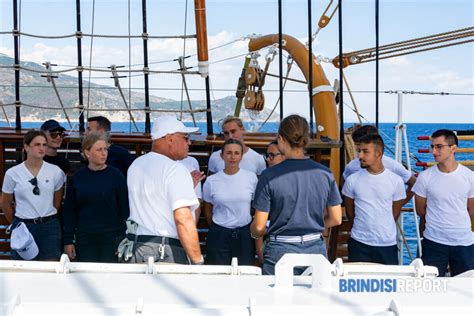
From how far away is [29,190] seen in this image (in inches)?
158

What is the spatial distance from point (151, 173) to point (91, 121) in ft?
5.33

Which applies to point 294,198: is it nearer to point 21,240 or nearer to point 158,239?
point 158,239

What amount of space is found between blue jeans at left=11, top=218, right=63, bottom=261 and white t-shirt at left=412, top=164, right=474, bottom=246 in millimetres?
2353

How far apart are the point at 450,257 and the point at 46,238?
2571mm

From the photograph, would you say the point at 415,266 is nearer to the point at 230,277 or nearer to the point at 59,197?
the point at 230,277

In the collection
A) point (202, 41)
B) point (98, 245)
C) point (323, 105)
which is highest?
point (202, 41)

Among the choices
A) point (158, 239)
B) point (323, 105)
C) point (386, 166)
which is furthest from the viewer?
point (323, 105)

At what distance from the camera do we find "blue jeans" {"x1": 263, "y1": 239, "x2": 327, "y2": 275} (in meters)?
2.97

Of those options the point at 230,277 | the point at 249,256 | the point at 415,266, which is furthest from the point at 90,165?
the point at 415,266

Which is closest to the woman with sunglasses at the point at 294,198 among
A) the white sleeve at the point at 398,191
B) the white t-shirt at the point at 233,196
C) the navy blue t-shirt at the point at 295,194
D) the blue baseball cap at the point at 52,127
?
the navy blue t-shirt at the point at 295,194

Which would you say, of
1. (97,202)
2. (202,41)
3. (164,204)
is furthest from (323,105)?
(164,204)

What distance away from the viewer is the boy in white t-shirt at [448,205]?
13.0ft

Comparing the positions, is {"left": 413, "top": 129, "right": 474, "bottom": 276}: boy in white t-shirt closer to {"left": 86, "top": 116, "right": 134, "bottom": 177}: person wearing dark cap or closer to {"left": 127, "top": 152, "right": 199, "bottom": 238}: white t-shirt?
{"left": 127, "top": 152, "right": 199, "bottom": 238}: white t-shirt

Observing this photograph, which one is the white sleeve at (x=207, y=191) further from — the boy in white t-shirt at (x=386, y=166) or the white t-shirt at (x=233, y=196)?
the boy in white t-shirt at (x=386, y=166)
